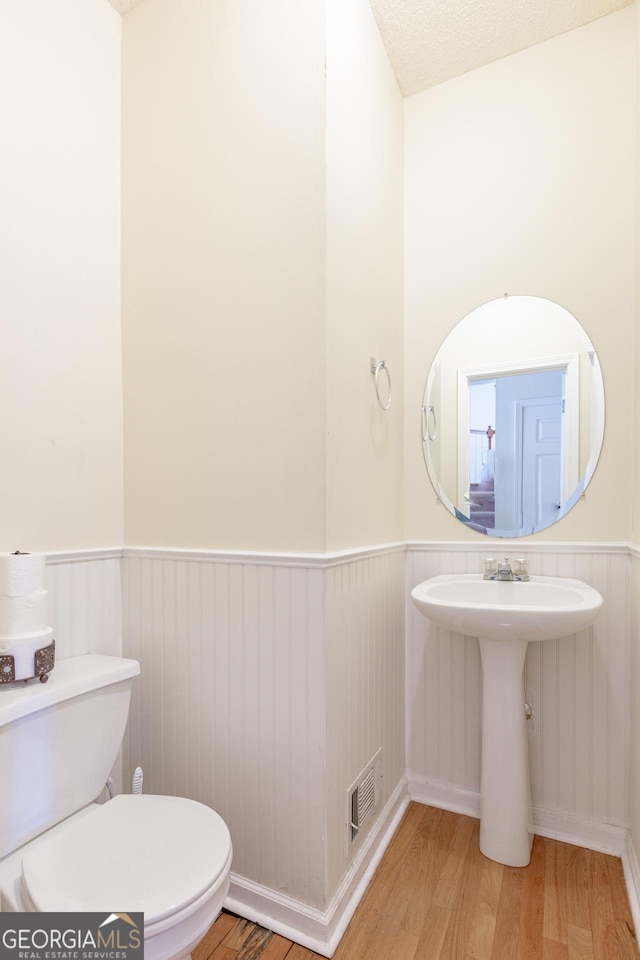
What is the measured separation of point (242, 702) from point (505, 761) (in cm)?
87

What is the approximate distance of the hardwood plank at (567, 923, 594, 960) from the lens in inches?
51.9

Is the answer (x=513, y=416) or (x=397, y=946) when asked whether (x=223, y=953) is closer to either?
(x=397, y=946)

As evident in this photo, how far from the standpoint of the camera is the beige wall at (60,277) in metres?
1.43

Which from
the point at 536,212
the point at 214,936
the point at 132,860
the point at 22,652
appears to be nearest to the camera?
the point at 132,860

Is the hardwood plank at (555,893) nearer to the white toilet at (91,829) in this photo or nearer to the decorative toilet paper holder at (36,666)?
the white toilet at (91,829)

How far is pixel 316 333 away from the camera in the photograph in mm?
1411

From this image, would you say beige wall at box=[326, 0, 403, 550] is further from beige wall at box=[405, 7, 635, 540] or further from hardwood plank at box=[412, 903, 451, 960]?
hardwood plank at box=[412, 903, 451, 960]

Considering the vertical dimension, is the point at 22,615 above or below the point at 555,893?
above

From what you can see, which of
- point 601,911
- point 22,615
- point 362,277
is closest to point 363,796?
point 601,911

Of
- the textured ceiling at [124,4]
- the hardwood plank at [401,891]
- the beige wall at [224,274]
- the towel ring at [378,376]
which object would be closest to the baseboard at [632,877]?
the hardwood plank at [401,891]

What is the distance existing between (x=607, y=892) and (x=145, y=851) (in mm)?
1355

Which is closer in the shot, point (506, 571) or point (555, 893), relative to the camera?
point (555, 893)

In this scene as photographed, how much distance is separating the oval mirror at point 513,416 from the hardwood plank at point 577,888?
105 centimetres

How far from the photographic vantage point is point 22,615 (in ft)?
4.32
